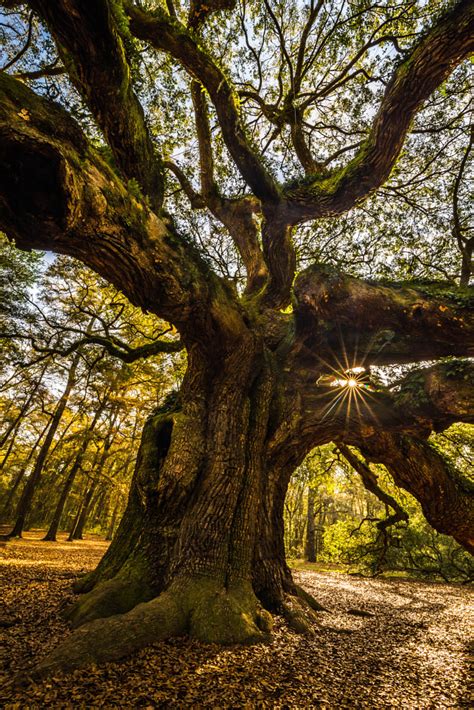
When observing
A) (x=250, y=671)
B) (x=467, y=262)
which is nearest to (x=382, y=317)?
(x=467, y=262)

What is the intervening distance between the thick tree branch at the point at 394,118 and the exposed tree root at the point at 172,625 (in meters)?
6.49

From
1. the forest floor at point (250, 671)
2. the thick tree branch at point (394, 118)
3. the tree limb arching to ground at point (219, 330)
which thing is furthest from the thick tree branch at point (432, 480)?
the thick tree branch at point (394, 118)

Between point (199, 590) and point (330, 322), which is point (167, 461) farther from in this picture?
point (330, 322)

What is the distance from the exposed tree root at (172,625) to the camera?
7.88ft

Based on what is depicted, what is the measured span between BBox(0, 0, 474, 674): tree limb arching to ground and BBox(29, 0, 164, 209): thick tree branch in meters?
0.02

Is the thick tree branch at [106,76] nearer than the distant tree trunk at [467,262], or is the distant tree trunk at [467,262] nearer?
the thick tree branch at [106,76]

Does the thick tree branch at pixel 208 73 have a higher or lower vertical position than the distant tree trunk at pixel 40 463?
higher

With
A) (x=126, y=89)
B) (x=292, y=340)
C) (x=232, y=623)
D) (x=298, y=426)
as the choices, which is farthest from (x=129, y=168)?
(x=232, y=623)

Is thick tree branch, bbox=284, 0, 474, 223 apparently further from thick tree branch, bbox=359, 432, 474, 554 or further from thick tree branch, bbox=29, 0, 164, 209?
thick tree branch, bbox=359, 432, 474, 554

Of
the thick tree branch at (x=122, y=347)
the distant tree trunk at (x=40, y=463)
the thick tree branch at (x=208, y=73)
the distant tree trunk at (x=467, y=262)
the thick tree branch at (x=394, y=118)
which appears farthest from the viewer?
the distant tree trunk at (x=40, y=463)

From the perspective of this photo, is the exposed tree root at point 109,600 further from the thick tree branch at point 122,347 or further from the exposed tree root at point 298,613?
the thick tree branch at point 122,347

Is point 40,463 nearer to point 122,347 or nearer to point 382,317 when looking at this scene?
point 122,347

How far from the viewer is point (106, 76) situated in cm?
350

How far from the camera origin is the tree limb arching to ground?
9.68 feet
